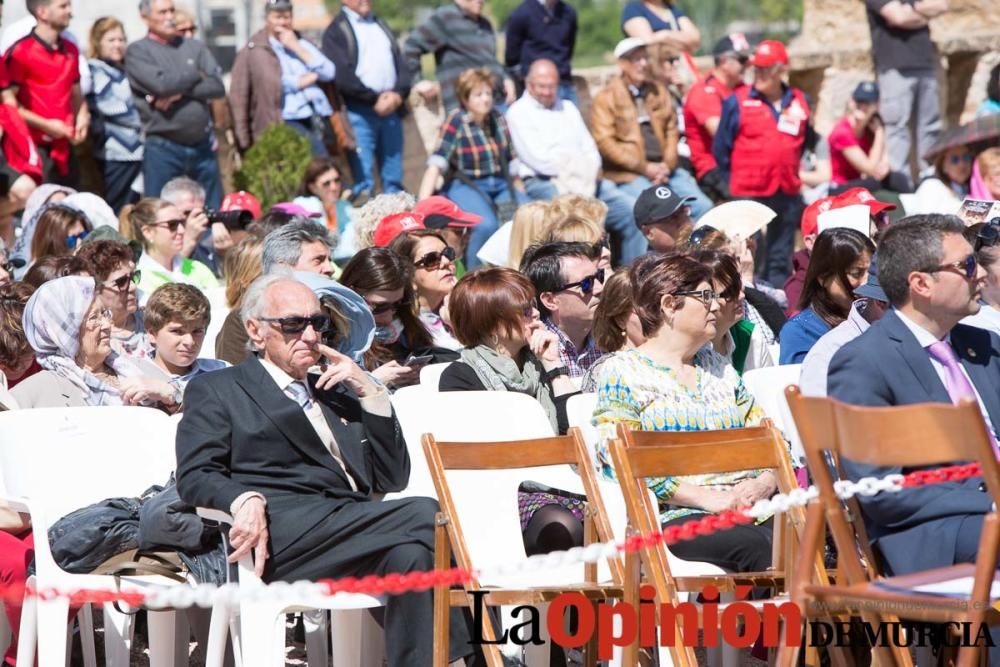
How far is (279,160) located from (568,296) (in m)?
3.98

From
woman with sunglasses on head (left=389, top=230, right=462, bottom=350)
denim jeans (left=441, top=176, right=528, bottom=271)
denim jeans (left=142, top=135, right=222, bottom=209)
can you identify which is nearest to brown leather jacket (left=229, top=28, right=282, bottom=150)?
denim jeans (left=142, top=135, right=222, bottom=209)

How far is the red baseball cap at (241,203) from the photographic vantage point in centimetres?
967

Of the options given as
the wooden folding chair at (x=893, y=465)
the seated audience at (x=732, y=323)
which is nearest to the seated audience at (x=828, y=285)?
the seated audience at (x=732, y=323)

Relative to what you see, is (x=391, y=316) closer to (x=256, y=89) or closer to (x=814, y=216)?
(x=814, y=216)

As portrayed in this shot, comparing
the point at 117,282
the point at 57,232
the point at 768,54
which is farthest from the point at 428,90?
the point at 117,282

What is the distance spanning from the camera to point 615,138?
36.7 feet

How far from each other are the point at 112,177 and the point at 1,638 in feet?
17.2

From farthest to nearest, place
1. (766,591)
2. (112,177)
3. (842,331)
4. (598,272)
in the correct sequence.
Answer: (112,177) → (598,272) → (842,331) → (766,591)

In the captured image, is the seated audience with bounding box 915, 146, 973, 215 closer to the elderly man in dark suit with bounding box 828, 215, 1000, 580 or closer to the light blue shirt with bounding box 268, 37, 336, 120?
the light blue shirt with bounding box 268, 37, 336, 120

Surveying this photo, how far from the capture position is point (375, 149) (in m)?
11.4

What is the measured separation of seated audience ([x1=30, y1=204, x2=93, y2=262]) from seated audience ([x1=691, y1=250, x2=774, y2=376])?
11.2 ft

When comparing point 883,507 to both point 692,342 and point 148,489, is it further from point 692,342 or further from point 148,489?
point 148,489

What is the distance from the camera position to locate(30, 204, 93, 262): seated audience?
8.45m

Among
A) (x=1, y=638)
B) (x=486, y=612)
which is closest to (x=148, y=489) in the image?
(x=1, y=638)
